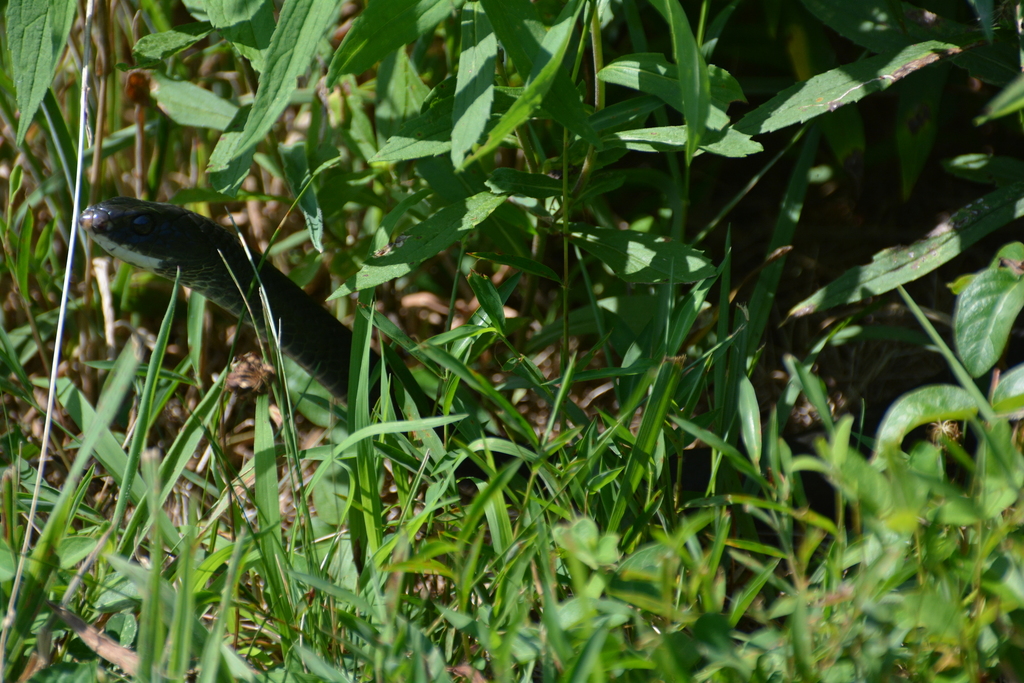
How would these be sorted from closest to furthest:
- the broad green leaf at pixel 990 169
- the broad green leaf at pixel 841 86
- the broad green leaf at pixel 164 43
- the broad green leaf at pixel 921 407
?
the broad green leaf at pixel 921 407
the broad green leaf at pixel 841 86
the broad green leaf at pixel 164 43
the broad green leaf at pixel 990 169

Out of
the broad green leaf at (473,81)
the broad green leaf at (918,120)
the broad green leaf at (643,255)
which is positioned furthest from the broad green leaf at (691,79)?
the broad green leaf at (918,120)

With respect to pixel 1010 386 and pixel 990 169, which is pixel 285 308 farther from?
pixel 990 169

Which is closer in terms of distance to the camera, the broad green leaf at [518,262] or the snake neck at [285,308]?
the broad green leaf at [518,262]

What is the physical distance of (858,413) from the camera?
1.91 meters

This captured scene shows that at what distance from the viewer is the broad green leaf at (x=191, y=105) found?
5.87 feet

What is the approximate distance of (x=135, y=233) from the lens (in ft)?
5.44

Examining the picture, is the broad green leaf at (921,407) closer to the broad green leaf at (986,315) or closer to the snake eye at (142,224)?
the broad green leaf at (986,315)

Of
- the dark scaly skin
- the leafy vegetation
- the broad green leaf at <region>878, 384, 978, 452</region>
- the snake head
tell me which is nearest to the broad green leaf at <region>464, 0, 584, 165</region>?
the leafy vegetation

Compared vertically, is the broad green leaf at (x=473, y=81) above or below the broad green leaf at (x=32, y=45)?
below

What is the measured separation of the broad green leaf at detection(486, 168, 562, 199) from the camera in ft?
4.34

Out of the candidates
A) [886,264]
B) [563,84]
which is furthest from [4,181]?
[886,264]

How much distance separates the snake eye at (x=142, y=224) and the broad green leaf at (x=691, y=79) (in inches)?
47.6

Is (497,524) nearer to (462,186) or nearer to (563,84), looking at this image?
(563,84)

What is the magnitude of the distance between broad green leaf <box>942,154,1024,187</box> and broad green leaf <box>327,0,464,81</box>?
3.81 ft
